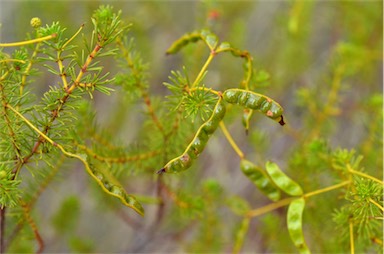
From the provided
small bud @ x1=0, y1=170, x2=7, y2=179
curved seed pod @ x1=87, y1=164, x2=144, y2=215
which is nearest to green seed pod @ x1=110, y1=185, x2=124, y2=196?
curved seed pod @ x1=87, y1=164, x2=144, y2=215

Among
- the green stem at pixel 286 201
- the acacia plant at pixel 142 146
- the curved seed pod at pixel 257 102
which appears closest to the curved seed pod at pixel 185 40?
the acacia plant at pixel 142 146

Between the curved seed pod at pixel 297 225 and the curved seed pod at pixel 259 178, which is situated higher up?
the curved seed pod at pixel 259 178

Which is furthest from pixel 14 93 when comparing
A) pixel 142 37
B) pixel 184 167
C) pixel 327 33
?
pixel 327 33

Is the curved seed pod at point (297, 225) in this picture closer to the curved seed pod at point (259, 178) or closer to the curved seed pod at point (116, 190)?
the curved seed pod at point (259, 178)

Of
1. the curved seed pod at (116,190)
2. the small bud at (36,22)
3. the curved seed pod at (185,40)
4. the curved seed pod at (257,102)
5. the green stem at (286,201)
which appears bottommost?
the green stem at (286,201)

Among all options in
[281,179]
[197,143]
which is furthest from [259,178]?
[197,143]

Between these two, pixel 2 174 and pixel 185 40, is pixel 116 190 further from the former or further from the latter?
pixel 185 40

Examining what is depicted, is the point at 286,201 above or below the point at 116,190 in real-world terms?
below

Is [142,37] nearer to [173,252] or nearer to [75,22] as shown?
[75,22]
